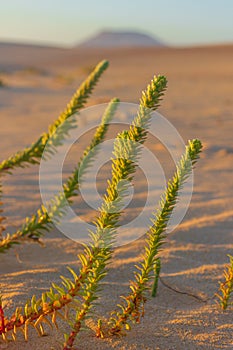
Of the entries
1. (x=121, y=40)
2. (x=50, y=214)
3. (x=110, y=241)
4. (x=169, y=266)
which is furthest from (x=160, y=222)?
(x=121, y=40)

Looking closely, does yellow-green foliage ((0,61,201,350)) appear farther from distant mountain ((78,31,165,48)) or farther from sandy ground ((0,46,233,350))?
→ distant mountain ((78,31,165,48))

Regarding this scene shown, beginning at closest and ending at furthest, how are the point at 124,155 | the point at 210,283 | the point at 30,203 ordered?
the point at 124,155 < the point at 210,283 < the point at 30,203

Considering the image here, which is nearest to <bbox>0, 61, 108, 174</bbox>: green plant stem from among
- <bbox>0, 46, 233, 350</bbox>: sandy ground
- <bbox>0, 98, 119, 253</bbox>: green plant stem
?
<bbox>0, 98, 119, 253</bbox>: green plant stem

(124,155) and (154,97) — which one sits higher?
(154,97)

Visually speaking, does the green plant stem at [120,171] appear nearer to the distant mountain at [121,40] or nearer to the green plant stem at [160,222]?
the green plant stem at [160,222]

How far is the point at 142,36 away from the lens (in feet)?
492

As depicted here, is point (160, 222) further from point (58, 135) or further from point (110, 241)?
point (58, 135)

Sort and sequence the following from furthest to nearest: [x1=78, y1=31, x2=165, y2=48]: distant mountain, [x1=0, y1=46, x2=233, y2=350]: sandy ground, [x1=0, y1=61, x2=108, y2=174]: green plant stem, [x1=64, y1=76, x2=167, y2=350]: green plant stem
Answer: [x1=78, y1=31, x2=165, y2=48]: distant mountain
[x1=0, y1=61, x2=108, y2=174]: green plant stem
[x1=0, y1=46, x2=233, y2=350]: sandy ground
[x1=64, y1=76, x2=167, y2=350]: green plant stem

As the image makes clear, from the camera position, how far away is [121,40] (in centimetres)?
15162

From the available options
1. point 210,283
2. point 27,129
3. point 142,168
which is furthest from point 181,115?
point 210,283

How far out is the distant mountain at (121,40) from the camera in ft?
486

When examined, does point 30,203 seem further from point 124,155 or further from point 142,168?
point 124,155

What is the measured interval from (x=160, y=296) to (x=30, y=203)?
1.57 meters

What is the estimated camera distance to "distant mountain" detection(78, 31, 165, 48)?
486 ft
